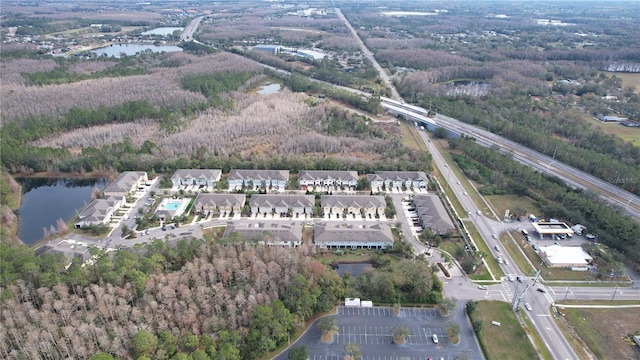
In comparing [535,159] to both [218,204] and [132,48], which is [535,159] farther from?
[132,48]

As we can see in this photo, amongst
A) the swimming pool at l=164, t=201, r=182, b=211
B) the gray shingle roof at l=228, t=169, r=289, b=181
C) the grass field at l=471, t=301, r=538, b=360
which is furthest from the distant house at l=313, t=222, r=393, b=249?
the swimming pool at l=164, t=201, r=182, b=211

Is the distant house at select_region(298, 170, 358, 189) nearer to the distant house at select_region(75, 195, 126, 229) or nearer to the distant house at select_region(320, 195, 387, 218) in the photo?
the distant house at select_region(320, 195, 387, 218)

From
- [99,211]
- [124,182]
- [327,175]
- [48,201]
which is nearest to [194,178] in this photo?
[124,182]

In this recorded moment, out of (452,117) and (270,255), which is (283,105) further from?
(270,255)

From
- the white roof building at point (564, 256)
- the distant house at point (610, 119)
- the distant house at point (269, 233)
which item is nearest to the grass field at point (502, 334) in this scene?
the white roof building at point (564, 256)

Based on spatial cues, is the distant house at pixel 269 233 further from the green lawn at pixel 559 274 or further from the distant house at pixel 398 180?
the green lawn at pixel 559 274

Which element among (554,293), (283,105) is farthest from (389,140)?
(554,293)
